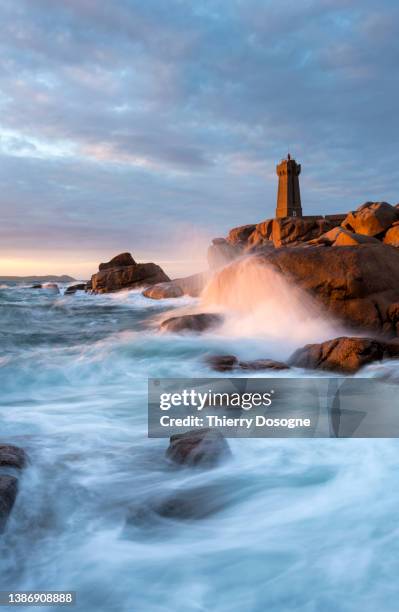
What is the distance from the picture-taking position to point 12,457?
4070 millimetres

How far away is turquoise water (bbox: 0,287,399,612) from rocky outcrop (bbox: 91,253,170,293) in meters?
25.0

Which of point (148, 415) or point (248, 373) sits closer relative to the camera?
point (148, 415)

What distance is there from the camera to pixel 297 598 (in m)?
Answer: 2.78

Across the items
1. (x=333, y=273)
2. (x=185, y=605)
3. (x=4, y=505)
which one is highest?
(x=333, y=273)

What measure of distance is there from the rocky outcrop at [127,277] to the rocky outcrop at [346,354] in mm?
23674

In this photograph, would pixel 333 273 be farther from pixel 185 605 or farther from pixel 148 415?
pixel 185 605

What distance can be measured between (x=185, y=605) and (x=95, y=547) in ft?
2.67

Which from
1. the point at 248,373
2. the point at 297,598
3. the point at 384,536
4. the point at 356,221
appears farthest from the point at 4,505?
the point at 356,221

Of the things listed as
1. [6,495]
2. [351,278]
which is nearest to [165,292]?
[351,278]

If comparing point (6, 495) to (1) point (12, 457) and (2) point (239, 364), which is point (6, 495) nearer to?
(1) point (12, 457)

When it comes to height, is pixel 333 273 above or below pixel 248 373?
above

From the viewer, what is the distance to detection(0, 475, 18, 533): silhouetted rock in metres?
3.28

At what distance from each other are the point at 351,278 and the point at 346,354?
3076mm

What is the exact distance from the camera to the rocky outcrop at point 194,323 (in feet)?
37.2
